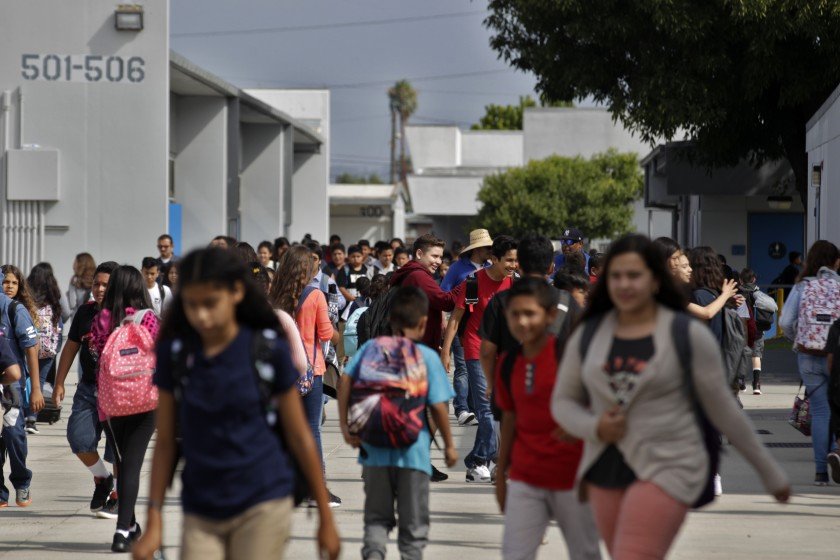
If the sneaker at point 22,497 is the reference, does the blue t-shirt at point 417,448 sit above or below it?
above

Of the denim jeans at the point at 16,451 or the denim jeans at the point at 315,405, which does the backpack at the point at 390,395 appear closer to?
the denim jeans at the point at 315,405

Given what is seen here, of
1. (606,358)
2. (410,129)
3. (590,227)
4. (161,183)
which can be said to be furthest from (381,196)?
(606,358)

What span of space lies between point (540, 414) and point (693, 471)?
3.36 feet

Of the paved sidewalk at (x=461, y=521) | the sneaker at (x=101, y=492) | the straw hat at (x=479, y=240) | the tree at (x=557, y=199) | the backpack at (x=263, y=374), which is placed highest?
the tree at (x=557, y=199)

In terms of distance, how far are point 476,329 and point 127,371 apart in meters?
3.59

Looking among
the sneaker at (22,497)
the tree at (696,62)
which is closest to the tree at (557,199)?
the tree at (696,62)

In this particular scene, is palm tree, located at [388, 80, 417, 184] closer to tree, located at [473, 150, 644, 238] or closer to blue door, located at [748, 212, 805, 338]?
tree, located at [473, 150, 644, 238]

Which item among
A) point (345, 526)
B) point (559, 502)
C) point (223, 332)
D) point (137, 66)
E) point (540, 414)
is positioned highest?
point (137, 66)

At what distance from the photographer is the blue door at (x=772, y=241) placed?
96.7 ft

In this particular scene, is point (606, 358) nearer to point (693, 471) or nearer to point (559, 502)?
point (693, 471)

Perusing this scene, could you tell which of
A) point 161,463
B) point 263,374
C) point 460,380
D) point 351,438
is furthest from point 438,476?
point 263,374

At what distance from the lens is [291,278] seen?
29.6ft

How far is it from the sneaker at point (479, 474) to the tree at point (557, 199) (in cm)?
4848

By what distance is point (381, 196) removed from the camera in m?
58.4
